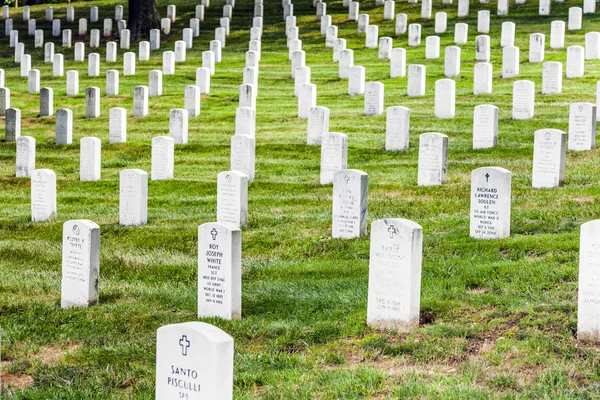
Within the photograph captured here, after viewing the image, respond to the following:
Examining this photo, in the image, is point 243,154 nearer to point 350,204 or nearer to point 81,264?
point 350,204

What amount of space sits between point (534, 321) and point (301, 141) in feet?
41.9

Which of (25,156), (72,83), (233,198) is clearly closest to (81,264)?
(233,198)

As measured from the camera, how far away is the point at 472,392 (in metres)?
7.85

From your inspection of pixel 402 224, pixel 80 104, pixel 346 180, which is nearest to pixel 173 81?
pixel 80 104

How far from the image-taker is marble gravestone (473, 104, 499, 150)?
19250 mm

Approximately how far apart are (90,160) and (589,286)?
40.2 ft

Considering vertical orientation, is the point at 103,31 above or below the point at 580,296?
above

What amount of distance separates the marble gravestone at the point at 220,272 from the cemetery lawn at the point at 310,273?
0.93 feet

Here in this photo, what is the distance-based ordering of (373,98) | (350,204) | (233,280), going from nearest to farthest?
(233,280)
(350,204)
(373,98)

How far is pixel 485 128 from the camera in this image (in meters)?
19.4

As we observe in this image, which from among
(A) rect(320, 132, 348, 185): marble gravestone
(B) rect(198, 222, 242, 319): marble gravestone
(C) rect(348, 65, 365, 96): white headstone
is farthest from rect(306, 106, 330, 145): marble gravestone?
(B) rect(198, 222, 242, 319): marble gravestone

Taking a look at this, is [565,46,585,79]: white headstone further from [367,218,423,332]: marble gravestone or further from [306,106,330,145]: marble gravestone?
[367,218,423,332]: marble gravestone

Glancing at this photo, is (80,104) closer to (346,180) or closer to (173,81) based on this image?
(173,81)

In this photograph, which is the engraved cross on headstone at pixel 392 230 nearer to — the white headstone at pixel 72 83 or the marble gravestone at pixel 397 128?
the marble gravestone at pixel 397 128
